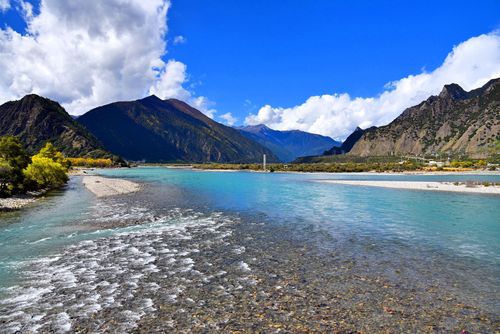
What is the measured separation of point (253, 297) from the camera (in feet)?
53.8

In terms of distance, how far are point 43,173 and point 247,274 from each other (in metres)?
72.0

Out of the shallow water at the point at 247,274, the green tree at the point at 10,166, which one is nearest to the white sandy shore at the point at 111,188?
the green tree at the point at 10,166

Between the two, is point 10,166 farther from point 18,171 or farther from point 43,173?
point 43,173

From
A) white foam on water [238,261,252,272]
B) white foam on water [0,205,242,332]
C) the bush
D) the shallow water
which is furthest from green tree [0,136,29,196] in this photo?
white foam on water [238,261,252,272]

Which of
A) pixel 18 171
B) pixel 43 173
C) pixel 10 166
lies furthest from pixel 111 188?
pixel 10 166

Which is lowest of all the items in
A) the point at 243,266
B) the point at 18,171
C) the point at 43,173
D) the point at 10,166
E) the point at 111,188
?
the point at 243,266

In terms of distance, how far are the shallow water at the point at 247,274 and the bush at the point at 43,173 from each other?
3486 centimetres

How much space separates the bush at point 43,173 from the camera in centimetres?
6988

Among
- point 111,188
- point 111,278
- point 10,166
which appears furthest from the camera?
point 111,188

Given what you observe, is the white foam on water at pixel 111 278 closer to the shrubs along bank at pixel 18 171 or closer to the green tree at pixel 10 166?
the green tree at pixel 10 166

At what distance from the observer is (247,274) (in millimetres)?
20000

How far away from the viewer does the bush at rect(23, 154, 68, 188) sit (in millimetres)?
69875

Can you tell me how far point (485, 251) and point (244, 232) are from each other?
742 inches

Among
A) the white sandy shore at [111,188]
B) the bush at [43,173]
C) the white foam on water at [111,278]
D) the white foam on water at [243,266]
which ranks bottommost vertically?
the white foam on water at [243,266]
